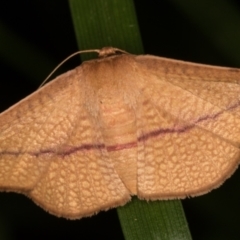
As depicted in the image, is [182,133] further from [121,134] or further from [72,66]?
[72,66]

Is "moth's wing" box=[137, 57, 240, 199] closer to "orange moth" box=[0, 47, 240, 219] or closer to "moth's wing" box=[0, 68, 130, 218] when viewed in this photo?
"orange moth" box=[0, 47, 240, 219]

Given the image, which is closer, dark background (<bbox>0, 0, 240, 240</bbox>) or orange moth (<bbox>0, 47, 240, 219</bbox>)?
orange moth (<bbox>0, 47, 240, 219</bbox>)

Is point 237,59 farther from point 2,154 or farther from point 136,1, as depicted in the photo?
point 2,154

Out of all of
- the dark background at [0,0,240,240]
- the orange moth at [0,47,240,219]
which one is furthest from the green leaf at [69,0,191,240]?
the dark background at [0,0,240,240]

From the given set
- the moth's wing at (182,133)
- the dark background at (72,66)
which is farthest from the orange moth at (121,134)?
the dark background at (72,66)

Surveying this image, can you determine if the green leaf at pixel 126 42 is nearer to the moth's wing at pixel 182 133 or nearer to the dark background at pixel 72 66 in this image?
the moth's wing at pixel 182 133

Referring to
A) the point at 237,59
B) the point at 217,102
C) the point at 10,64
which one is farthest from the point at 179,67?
the point at 10,64
